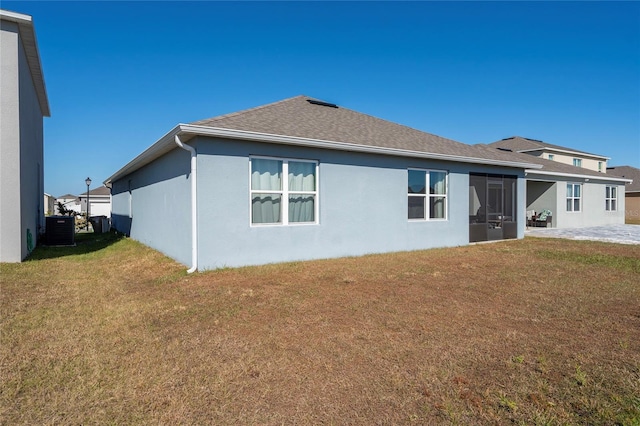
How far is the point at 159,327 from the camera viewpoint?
4.35 m

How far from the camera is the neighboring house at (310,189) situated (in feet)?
25.7

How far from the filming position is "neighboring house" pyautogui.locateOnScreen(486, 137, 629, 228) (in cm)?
1931

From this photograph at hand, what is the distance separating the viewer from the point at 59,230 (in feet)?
42.0

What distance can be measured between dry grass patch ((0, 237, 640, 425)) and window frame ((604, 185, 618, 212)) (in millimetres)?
20347

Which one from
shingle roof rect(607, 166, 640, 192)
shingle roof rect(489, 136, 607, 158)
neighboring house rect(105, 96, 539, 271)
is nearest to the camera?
neighboring house rect(105, 96, 539, 271)

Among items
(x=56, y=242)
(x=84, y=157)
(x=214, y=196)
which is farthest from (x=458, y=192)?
(x=84, y=157)

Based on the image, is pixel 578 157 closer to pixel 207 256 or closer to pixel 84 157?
pixel 207 256

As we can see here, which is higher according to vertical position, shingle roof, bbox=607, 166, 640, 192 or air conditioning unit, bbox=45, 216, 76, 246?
shingle roof, bbox=607, 166, 640, 192

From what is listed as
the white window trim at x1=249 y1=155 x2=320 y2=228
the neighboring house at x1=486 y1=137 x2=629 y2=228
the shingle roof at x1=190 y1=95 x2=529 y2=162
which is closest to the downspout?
the shingle roof at x1=190 y1=95 x2=529 y2=162

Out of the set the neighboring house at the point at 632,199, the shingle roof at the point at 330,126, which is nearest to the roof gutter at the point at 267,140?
the shingle roof at the point at 330,126

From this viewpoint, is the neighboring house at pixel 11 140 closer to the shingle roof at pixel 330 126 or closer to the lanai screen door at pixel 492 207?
the shingle roof at pixel 330 126

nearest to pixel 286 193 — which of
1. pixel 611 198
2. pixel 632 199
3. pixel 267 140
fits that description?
pixel 267 140

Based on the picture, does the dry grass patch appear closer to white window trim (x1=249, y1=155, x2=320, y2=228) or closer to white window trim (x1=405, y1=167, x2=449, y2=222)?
white window trim (x1=249, y1=155, x2=320, y2=228)

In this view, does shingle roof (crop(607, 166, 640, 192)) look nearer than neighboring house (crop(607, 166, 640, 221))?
No
